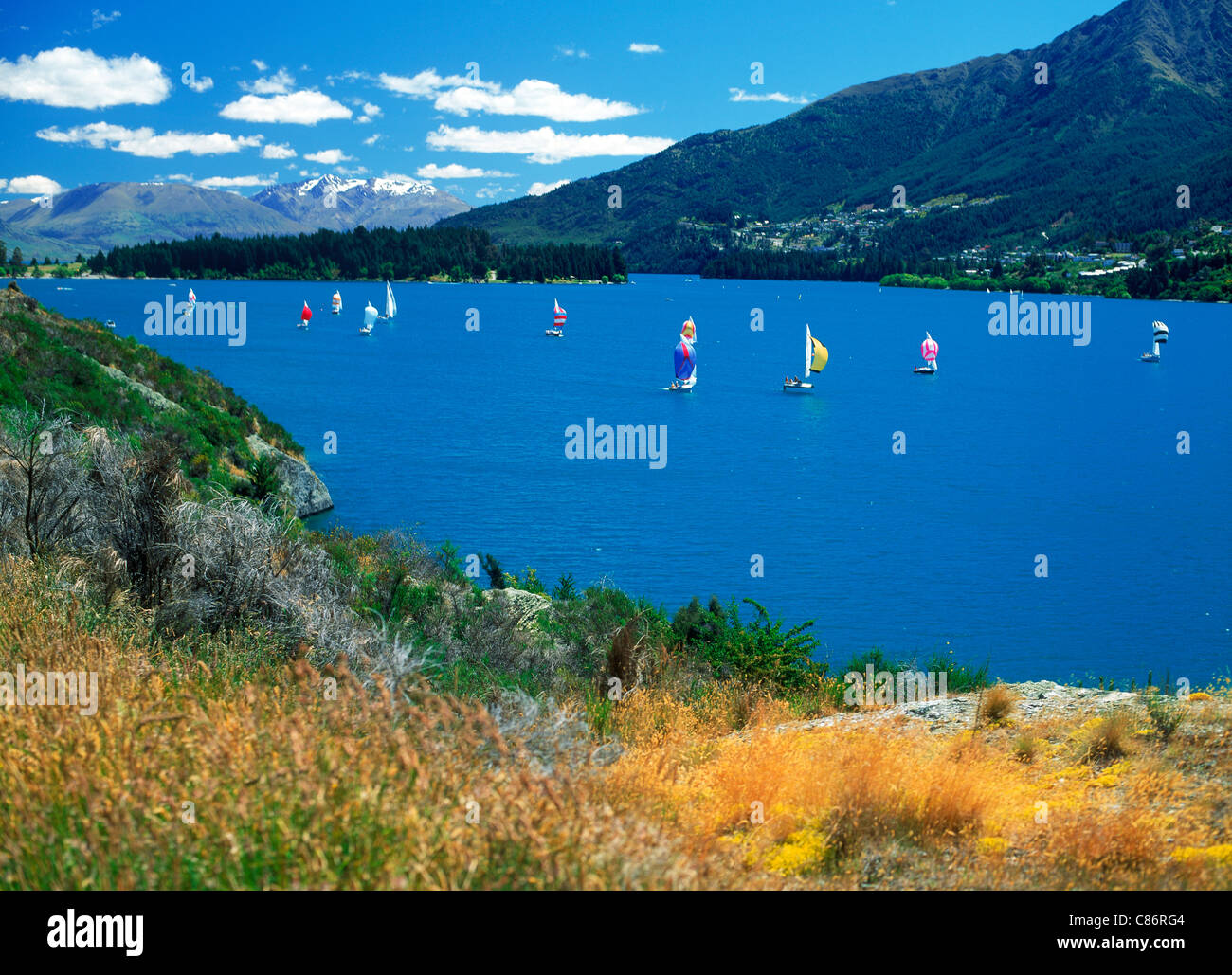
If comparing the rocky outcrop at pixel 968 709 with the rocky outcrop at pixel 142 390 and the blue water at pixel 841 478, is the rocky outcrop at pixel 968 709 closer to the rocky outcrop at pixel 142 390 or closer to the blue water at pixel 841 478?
the blue water at pixel 841 478

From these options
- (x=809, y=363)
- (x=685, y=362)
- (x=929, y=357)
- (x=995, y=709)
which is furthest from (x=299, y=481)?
(x=929, y=357)

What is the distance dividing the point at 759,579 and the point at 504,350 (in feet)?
233

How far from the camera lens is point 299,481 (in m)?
35.0

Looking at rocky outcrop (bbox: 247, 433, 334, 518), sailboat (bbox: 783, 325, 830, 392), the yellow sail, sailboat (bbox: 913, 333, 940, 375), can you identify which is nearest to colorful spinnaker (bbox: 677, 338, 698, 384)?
sailboat (bbox: 783, 325, 830, 392)

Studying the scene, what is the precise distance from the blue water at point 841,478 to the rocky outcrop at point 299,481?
839mm

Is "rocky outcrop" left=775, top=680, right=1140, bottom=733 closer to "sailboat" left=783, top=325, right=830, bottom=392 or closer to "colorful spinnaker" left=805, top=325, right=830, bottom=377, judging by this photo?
"sailboat" left=783, top=325, right=830, bottom=392

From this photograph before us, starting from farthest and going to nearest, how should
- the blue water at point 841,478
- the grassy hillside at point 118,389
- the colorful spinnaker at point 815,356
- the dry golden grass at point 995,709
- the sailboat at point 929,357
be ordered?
1. the sailboat at point 929,357
2. the colorful spinnaker at point 815,356
3. the blue water at point 841,478
4. the grassy hillside at point 118,389
5. the dry golden grass at point 995,709

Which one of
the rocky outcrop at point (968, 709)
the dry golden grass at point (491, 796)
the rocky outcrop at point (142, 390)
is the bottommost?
the rocky outcrop at point (968, 709)

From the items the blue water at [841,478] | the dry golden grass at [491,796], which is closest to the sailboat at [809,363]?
the blue water at [841,478]

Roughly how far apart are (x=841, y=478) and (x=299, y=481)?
84.4 ft

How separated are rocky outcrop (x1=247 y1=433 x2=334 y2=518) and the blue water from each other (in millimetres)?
839

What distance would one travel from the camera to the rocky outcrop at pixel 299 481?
33812 millimetres

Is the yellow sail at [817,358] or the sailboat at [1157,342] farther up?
the sailboat at [1157,342]

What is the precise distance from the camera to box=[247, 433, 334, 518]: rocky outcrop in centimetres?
3381
